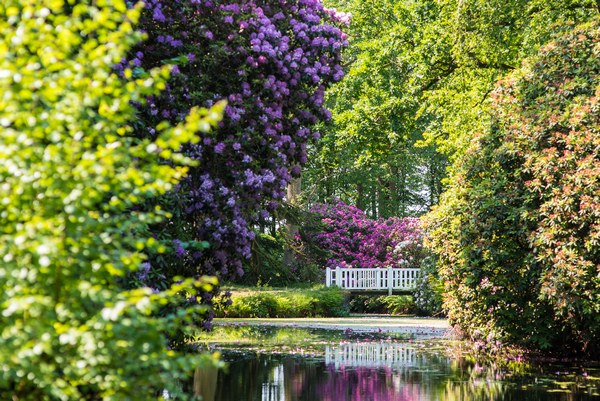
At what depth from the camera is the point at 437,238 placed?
14.7 metres

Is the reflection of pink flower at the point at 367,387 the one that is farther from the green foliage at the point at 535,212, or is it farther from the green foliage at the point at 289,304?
the green foliage at the point at 289,304

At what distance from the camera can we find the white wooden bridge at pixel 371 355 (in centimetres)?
1350

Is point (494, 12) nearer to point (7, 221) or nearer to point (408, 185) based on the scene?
point (7, 221)

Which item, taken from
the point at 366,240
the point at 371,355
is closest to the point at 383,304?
the point at 366,240

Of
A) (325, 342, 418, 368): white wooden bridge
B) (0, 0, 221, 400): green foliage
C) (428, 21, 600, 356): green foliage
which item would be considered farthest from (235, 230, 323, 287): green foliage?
(0, 0, 221, 400): green foliage

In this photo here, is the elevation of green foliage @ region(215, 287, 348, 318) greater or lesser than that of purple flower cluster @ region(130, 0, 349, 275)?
lesser

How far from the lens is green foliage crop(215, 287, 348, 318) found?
23281mm

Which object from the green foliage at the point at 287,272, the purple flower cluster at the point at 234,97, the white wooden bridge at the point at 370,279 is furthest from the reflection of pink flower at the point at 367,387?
the white wooden bridge at the point at 370,279

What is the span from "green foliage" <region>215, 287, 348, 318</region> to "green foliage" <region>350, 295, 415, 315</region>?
2.22 meters

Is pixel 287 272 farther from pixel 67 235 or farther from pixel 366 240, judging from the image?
pixel 67 235

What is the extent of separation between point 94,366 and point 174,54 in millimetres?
6363

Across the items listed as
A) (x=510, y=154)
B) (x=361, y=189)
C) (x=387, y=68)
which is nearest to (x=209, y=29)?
(x=510, y=154)

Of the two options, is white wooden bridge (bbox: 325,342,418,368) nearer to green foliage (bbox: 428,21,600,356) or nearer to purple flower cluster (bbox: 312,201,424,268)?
green foliage (bbox: 428,21,600,356)

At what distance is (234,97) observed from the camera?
31.2ft
